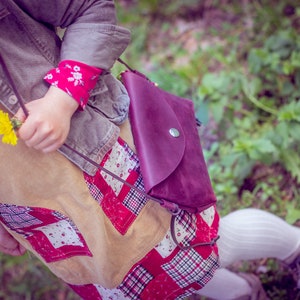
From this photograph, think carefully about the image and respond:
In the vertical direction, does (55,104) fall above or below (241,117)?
above

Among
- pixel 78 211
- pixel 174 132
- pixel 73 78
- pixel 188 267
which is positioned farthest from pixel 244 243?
pixel 73 78

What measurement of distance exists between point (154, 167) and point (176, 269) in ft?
0.83

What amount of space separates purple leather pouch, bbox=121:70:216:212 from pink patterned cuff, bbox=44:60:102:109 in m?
0.17

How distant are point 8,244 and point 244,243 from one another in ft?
1.96

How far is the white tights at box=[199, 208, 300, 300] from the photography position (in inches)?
51.9

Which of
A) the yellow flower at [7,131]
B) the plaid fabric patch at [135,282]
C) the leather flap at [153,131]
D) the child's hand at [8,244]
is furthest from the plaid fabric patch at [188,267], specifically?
the yellow flower at [7,131]

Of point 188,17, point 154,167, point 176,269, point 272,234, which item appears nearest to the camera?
point 154,167

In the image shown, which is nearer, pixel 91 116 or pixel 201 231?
pixel 91 116

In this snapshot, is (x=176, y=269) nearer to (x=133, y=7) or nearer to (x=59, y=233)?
(x=59, y=233)

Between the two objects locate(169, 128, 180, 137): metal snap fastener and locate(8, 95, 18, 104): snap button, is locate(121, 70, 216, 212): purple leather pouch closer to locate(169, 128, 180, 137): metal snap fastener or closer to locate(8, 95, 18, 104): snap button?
locate(169, 128, 180, 137): metal snap fastener

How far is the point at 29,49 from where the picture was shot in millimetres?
938

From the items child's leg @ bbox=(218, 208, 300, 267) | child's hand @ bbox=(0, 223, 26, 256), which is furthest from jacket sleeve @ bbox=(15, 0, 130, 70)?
child's leg @ bbox=(218, 208, 300, 267)

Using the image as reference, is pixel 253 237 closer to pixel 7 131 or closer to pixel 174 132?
pixel 174 132

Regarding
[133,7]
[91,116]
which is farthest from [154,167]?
[133,7]
